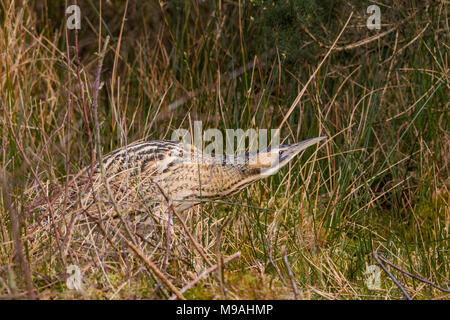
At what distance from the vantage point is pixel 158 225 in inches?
86.5

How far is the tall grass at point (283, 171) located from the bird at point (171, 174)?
0.33ft

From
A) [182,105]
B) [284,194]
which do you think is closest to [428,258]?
[284,194]

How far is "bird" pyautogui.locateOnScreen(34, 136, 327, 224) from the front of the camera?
237 cm

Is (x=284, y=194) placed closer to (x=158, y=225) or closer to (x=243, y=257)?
(x=243, y=257)

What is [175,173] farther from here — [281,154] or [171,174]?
[281,154]

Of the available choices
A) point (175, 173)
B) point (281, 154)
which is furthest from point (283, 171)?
point (175, 173)

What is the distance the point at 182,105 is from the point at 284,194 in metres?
0.88

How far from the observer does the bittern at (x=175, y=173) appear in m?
2.38

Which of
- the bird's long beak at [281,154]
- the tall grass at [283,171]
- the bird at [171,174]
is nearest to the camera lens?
the tall grass at [283,171]

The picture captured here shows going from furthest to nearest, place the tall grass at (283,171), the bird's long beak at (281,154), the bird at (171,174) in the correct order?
1. the bird's long beak at (281,154)
2. the bird at (171,174)
3. the tall grass at (283,171)

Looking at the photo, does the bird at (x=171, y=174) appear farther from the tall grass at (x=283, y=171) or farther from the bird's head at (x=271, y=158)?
the tall grass at (x=283, y=171)

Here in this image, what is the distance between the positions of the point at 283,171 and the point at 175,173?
0.71 metres

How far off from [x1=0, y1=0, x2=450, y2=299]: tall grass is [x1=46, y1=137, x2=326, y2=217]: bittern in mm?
112

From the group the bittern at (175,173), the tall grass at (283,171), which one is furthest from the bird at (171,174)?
the tall grass at (283,171)
